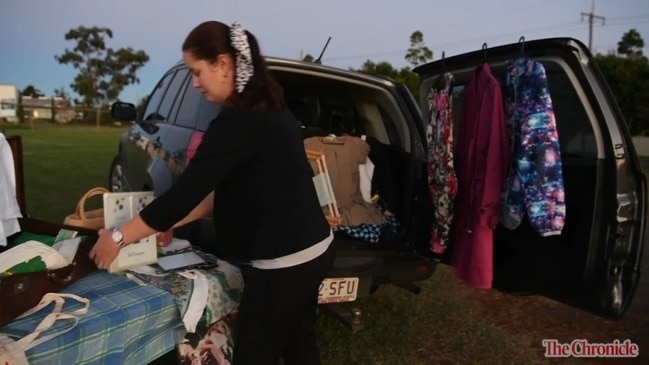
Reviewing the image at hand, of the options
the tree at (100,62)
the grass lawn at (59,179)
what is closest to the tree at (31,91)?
the tree at (100,62)

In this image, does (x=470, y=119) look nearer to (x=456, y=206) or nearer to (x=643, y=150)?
(x=456, y=206)

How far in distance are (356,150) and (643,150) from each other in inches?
930

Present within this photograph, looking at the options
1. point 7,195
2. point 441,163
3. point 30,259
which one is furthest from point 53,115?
point 30,259

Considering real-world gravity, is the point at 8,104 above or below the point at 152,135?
above

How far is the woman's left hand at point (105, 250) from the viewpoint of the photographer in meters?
1.90

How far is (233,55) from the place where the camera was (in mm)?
1863

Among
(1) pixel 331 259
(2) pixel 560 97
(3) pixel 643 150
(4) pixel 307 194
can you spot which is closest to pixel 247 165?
→ (4) pixel 307 194

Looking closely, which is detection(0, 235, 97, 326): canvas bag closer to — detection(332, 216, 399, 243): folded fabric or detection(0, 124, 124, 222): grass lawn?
detection(332, 216, 399, 243): folded fabric

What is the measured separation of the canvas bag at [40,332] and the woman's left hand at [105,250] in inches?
5.5

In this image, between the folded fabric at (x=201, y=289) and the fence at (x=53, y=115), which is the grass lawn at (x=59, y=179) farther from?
the fence at (x=53, y=115)

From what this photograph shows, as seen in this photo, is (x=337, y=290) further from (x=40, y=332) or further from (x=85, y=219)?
(x=40, y=332)

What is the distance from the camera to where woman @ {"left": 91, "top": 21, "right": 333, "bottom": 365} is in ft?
5.95

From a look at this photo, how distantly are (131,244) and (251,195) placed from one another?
0.60 m

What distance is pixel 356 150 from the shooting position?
3695mm
